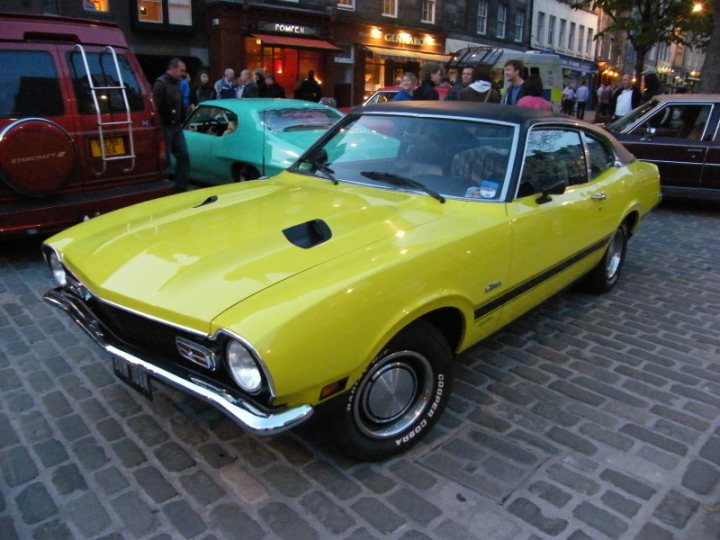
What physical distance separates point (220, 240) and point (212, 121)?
5636 millimetres

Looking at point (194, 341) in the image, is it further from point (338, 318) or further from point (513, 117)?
point (513, 117)

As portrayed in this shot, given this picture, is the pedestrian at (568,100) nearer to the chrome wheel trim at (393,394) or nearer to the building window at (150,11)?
the building window at (150,11)

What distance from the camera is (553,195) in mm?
3719

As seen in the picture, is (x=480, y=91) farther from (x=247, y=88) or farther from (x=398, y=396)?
(x=247, y=88)

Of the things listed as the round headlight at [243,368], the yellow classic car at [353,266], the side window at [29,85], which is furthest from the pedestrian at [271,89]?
the round headlight at [243,368]

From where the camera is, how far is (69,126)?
5.28 m

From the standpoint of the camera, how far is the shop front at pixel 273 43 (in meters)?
20.0

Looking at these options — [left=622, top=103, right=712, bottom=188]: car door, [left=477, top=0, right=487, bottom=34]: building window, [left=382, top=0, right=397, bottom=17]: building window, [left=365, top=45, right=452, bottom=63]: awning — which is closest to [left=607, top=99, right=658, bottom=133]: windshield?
[left=622, top=103, right=712, bottom=188]: car door

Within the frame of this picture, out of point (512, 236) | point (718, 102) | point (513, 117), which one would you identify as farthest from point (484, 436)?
point (718, 102)

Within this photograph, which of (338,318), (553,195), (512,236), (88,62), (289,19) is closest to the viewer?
(338,318)

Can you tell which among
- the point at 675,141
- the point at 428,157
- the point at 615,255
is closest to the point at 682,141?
the point at 675,141

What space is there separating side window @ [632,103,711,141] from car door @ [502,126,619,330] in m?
4.83

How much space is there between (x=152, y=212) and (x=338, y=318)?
5.57 ft

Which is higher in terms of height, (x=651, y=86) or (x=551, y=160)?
(x=651, y=86)
